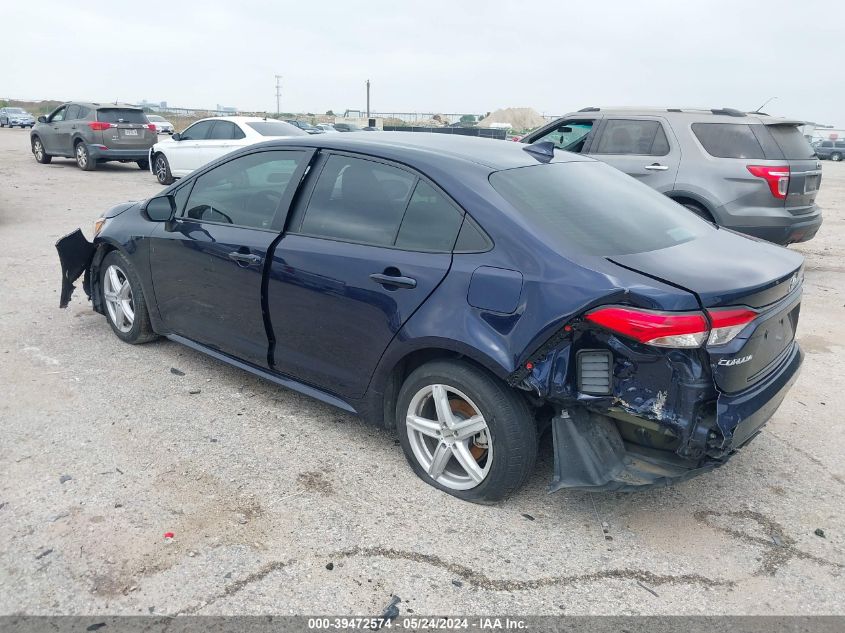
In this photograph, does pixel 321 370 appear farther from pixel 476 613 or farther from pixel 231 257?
pixel 476 613

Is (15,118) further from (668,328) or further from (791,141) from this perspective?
(668,328)

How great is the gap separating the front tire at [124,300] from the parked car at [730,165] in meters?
5.35

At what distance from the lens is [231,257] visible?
3.98 m

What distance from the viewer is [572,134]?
8.62 metres

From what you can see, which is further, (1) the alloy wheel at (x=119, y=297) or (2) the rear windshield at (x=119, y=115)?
(2) the rear windshield at (x=119, y=115)

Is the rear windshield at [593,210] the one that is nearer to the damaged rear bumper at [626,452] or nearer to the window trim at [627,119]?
the damaged rear bumper at [626,452]

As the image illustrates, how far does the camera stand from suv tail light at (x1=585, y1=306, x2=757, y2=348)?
2.61 metres

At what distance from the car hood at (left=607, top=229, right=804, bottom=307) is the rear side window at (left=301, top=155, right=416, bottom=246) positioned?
1.10 meters

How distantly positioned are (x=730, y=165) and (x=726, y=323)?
5.11m

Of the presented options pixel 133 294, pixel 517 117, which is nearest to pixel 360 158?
pixel 133 294

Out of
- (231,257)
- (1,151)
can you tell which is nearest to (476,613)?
(231,257)

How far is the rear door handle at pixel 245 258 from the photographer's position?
384cm

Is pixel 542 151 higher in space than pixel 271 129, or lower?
higher

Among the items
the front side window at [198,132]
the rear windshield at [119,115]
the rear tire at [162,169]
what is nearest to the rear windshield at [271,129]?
the front side window at [198,132]
